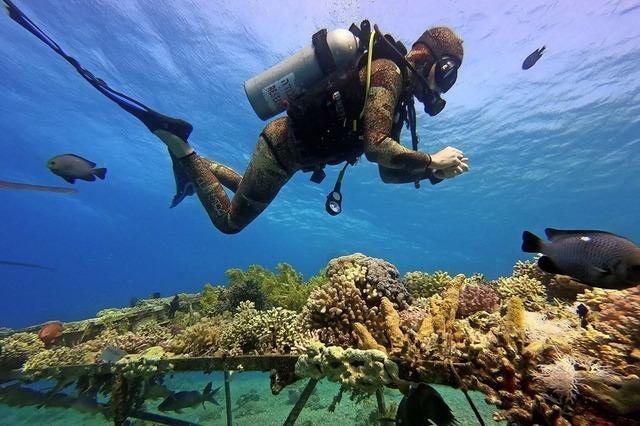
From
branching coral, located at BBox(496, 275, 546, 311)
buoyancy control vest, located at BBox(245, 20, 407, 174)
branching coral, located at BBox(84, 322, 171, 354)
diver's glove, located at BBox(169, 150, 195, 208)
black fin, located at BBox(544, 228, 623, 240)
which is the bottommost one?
branching coral, located at BBox(84, 322, 171, 354)

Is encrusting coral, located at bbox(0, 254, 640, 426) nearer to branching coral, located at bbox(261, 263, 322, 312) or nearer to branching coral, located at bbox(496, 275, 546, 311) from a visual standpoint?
branching coral, located at bbox(496, 275, 546, 311)

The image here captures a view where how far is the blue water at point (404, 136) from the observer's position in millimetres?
16828

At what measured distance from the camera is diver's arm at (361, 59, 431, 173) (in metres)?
3.55

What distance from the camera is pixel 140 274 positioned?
173 m

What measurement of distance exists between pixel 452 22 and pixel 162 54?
17859 millimetres

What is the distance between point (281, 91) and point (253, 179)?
1381 mm

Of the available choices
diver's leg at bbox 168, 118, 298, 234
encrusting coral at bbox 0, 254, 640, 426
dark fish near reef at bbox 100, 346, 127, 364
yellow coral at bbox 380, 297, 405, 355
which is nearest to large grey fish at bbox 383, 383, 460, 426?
encrusting coral at bbox 0, 254, 640, 426

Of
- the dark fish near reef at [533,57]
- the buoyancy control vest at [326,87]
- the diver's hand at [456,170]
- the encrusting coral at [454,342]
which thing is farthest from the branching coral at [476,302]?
the dark fish near reef at [533,57]

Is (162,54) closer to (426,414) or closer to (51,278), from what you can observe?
(426,414)

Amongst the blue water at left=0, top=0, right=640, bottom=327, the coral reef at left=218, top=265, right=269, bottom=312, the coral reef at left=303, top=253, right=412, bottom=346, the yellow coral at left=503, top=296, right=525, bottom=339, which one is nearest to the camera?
the yellow coral at left=503, top=296, right=525, bottom=339

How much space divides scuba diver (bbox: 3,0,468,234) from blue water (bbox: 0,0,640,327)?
557 inches

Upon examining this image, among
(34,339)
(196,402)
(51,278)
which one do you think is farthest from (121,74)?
(51,278)

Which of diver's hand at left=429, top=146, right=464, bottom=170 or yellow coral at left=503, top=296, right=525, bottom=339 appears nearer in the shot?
yellow coral at left=503, top=296, right=525, bottom=339

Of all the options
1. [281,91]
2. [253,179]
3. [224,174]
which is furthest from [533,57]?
[224,174]
